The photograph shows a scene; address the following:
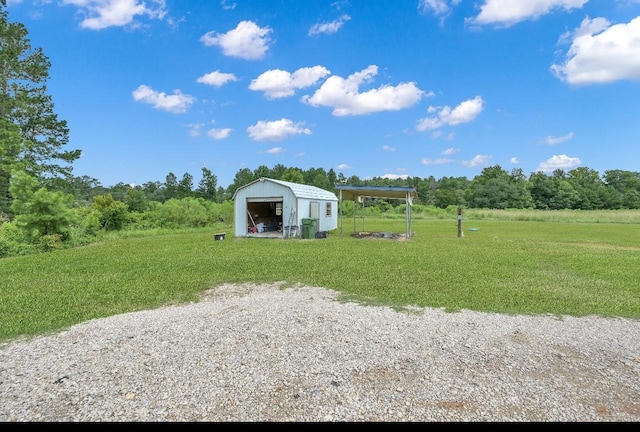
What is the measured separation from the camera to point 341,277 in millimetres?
7426

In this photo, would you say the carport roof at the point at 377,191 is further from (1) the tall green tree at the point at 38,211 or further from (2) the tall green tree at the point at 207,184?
(2) the tall green tree at the point at 207,184

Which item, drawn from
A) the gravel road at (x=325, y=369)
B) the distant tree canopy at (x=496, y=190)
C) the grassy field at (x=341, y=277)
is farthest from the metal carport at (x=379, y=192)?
the distant tree canopy at (x=496, y=190)

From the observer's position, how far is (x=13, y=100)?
66.4 feet

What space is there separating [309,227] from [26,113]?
18.8 meters

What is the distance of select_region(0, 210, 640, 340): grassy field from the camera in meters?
5.34

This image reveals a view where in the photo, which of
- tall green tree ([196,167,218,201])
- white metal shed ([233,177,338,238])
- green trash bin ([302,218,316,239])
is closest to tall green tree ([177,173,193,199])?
tall green tree ([196,167,218,201])

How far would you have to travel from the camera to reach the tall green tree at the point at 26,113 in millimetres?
19625

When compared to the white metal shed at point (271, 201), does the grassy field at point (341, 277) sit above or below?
below

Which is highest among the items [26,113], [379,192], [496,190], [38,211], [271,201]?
[26,113]

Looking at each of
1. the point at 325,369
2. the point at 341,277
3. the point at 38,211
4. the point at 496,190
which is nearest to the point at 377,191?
the point at 341,277

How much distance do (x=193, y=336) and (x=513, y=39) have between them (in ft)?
61.5

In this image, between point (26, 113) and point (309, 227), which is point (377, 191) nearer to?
point (309, 227)

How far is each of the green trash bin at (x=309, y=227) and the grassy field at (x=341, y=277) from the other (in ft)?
10.5
